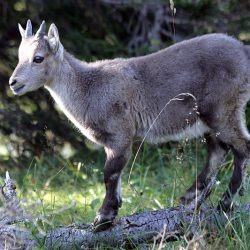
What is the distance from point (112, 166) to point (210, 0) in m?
3.35

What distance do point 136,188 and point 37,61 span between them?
7.95 ft

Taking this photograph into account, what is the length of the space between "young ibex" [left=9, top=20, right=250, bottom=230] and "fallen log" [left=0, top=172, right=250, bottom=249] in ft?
1.50

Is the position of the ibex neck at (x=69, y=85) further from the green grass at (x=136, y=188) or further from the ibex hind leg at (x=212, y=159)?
the ibex hind leg at (x=212, y=159)

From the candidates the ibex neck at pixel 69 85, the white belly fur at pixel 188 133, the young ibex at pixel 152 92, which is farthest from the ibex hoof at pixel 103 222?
the ibex neck at pixel 69 85

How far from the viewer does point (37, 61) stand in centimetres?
656

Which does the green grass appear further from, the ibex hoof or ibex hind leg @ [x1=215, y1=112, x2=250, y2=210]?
the ibex hoof

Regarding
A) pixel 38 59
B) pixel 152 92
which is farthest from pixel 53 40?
pixel 152 92

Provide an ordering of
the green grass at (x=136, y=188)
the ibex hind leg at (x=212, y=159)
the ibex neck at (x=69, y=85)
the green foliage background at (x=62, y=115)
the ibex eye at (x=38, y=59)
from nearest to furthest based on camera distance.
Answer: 1. the green grass at (x=136, y=188)
2. the ibex eye at (x=38, y=59)
3. the ibex neck at (x=69, y=85)
4. the ibex hind leg at (x=212, y=159)
5. the green foliage background at (x=62, y=115)

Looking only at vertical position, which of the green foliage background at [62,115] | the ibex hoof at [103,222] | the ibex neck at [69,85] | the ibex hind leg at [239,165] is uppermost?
the ibex neck at [69,85]

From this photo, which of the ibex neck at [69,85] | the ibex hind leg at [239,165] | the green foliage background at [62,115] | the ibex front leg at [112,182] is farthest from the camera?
the green foliage background at [62,115]

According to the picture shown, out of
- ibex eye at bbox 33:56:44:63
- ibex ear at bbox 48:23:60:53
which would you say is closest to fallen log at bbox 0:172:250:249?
ibex eye at bbox 33:56:44:63

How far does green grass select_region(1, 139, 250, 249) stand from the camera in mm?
5633

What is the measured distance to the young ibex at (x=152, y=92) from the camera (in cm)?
645

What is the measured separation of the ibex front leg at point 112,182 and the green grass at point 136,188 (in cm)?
17
